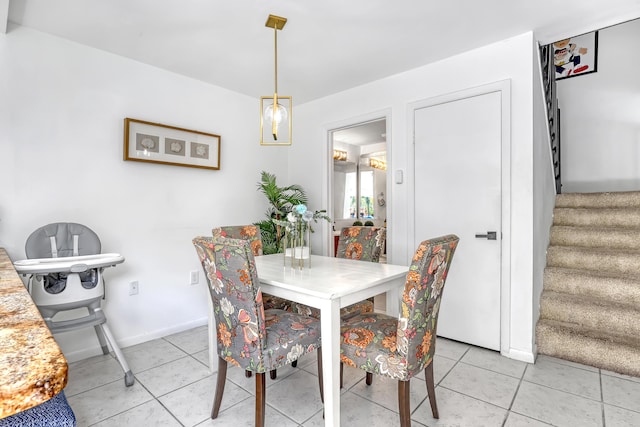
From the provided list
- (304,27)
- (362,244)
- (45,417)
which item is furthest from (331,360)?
(304,27)

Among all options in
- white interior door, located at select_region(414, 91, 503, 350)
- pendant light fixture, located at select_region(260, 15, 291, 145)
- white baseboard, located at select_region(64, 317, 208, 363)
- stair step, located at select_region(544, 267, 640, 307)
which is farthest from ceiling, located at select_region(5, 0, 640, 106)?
white baseboard, located at select_region(64, 317, 208, 363)

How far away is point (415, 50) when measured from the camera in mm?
2680

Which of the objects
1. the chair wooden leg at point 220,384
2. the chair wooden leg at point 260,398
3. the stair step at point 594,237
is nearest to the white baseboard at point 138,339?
the chair wooden leg at point 220,384

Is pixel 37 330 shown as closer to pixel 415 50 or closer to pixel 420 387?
pixel 420 387

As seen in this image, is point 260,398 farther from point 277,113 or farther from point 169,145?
point 169,145

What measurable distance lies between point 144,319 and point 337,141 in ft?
15.3

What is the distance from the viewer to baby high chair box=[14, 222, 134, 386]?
73.8 inches

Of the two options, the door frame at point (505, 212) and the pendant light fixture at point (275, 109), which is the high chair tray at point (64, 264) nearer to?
the pendant light fixture at point (275, 109)

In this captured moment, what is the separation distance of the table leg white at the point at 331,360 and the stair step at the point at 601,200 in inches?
131

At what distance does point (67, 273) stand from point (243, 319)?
1.19m

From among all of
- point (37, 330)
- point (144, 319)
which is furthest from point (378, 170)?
point (37, 330)

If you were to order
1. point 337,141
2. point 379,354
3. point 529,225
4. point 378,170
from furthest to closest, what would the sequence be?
point 378,170 < point 337,141 < point 529,225 < point 379,354

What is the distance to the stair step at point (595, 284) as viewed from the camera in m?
2.50

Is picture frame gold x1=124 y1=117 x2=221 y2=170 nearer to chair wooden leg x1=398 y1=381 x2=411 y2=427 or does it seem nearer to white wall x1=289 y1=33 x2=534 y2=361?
white wall x1=289 y1=33 x2=534 y2=361
